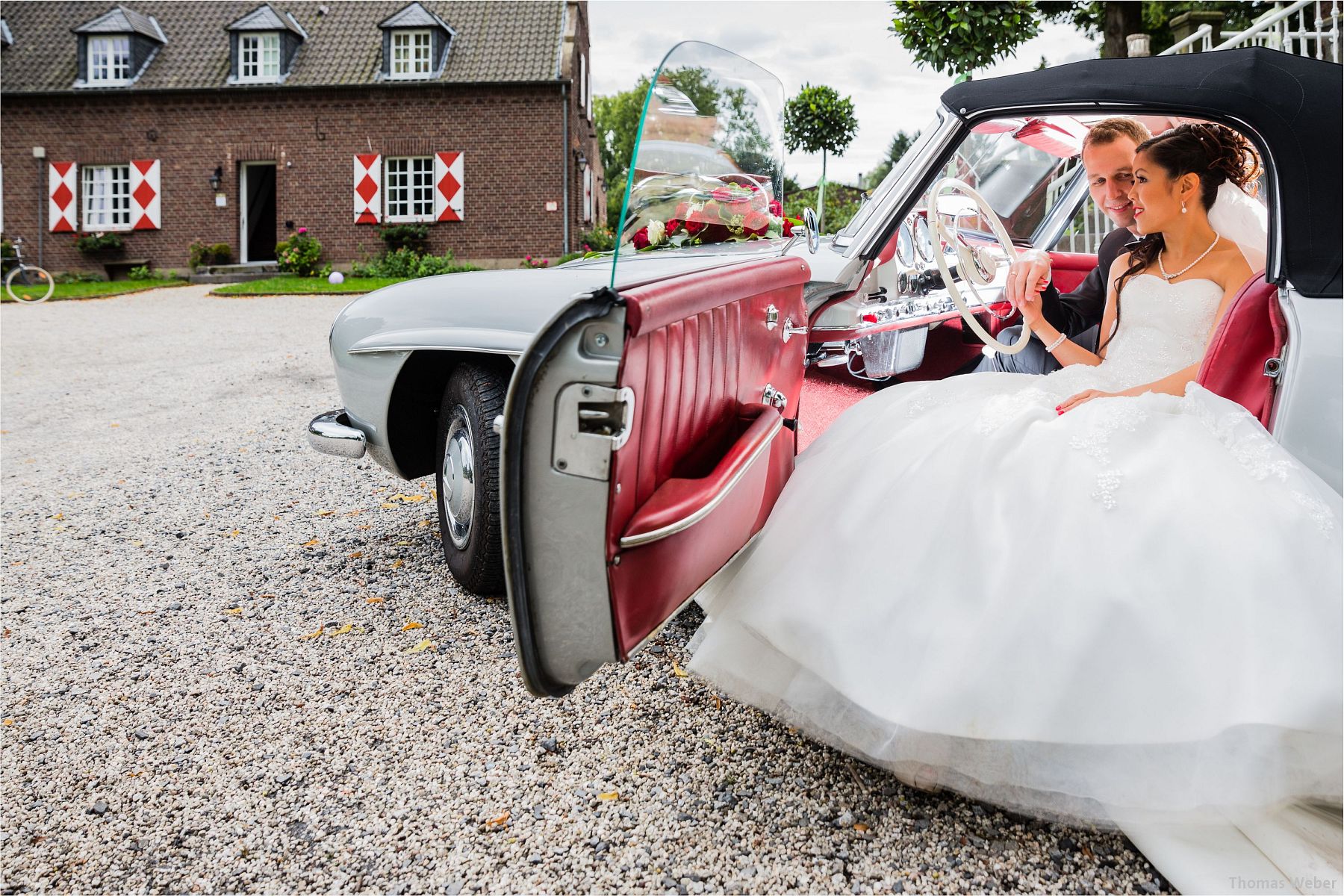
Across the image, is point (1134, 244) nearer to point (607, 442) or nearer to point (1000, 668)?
point (1000, 668)

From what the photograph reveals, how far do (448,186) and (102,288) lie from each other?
6.62 meters

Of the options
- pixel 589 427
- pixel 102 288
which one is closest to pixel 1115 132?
pixel 589 427

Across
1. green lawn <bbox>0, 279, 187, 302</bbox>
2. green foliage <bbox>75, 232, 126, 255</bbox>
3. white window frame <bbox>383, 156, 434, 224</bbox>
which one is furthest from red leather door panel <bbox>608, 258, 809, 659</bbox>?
green foliage <bbox>75, 232, 126, 255</bbox>

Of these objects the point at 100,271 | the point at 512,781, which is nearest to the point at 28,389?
the point at 512,781

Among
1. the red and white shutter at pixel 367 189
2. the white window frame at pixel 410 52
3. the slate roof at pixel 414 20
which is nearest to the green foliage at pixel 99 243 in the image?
the red and white shutter at pixel 367 189

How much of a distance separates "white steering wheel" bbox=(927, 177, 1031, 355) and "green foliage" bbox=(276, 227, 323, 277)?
58.7 feet

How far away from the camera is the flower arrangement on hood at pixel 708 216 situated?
2355mm

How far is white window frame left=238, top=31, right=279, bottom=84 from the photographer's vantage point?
19250 mm

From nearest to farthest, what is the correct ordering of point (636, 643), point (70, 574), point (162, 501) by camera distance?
point (636, 643), point (70, 574), point (162, 501)

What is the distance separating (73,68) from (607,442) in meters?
23.6

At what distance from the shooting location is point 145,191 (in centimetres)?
1942

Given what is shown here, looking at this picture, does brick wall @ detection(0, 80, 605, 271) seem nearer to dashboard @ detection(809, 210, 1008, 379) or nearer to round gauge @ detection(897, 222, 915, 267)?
dashboard @ detection(809, 210, 1008, 379)

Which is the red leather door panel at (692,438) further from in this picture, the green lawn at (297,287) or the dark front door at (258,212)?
the dark front door at (258,212)

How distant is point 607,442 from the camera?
1.63 metres
